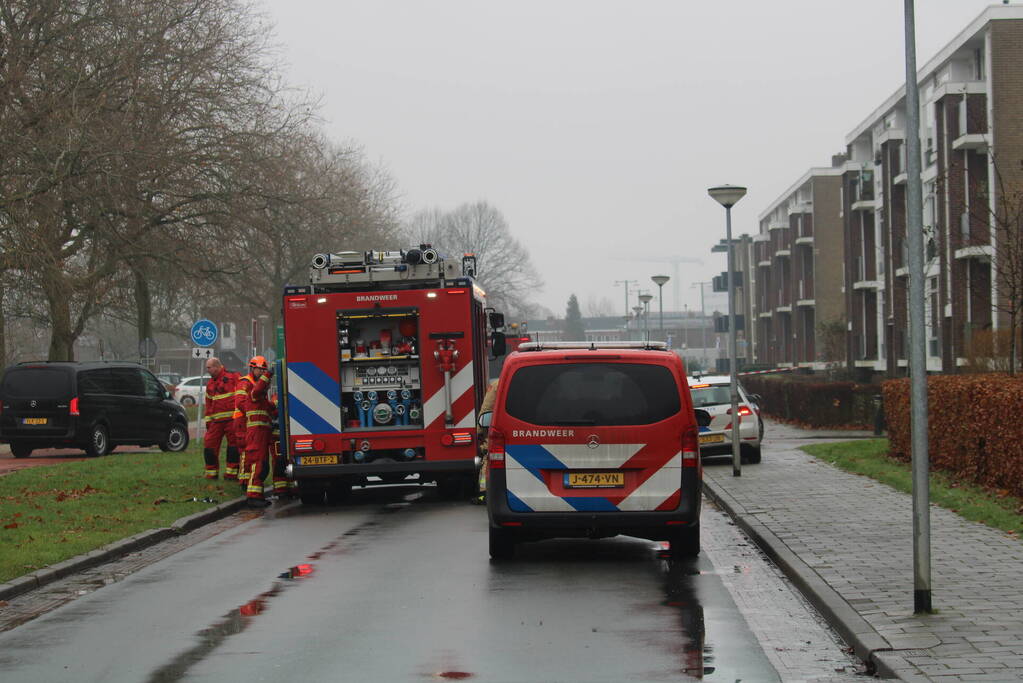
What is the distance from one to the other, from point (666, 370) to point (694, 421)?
49 cm

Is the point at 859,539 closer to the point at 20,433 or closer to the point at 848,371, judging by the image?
the point at 20,433

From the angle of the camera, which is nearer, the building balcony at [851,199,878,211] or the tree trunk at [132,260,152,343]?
the tree trunk at [132,260,152,343]

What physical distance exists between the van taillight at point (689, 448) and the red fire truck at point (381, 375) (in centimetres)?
631

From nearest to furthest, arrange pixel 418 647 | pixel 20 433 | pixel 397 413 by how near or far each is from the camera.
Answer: pixel 418 647
pixel 397 413
pixel 20 433

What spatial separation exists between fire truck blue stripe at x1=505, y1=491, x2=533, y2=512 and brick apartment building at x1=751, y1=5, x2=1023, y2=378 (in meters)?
11.5

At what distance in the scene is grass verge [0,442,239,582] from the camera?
1309cm

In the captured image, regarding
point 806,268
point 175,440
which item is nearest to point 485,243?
point 806,268

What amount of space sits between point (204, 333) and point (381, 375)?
13.4 metres

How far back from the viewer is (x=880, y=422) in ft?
107

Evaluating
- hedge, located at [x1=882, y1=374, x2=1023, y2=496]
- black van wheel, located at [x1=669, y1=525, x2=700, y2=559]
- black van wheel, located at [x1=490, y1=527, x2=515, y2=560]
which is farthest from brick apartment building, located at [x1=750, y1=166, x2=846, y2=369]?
black van wheel, located at [x1=490, y1=527, x2=515, y2=560]

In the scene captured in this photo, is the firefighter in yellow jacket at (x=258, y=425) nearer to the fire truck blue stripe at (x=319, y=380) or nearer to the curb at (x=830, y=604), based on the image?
the fire truck blue stripe at (x=319, y=380)

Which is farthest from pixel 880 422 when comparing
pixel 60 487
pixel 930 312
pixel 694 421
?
pixel 694 421

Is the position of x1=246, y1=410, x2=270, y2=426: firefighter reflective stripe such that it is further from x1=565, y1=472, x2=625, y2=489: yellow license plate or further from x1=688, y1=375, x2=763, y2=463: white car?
x1=688, y1=375, x2=763, y2=463: white car

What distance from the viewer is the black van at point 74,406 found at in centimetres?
2886
